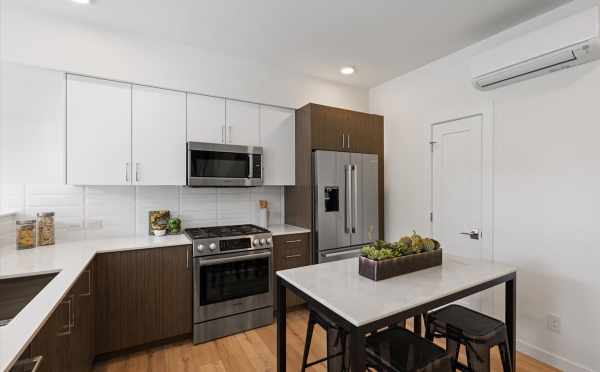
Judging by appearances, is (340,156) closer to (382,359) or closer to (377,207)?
(377,207)

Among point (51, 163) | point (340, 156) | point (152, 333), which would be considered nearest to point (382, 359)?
point (152, 333)

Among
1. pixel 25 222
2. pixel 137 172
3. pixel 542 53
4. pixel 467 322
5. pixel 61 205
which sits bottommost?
pixel 467 322

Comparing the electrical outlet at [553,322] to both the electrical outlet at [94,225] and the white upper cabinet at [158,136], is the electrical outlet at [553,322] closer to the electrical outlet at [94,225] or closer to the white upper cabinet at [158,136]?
the white upper cabinet at [158,136]

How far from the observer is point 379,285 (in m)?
1.52

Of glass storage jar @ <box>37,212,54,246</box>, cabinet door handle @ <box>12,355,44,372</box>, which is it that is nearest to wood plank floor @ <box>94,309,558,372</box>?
glass storage jar @ <box>37,212,54,246</box>

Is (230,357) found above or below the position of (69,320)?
below

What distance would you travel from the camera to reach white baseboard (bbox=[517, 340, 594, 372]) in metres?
2.08

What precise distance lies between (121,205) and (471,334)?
2.94 metres

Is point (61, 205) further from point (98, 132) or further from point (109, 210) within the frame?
point (98, 132)

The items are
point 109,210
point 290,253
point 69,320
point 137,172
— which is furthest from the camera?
point 290,253

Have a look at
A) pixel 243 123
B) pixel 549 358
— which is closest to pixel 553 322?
pixel 549 358

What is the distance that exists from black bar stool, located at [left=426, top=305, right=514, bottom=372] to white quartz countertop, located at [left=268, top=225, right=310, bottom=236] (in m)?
1.53

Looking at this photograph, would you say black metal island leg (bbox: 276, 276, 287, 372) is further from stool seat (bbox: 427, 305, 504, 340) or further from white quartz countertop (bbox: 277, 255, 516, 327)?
stool seat (bbox: 427, 305, 504, 340)

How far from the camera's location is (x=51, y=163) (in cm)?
242
